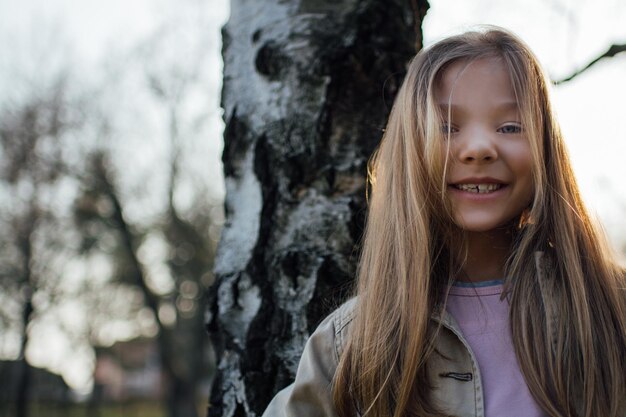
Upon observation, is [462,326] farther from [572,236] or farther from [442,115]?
[442,115]

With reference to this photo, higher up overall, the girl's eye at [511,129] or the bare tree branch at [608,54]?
the bare tree branch at [608,54]

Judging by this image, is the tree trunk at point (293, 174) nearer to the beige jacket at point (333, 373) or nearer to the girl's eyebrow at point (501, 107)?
the beige jacket at point (333, 373)

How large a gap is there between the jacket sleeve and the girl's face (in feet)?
1.42

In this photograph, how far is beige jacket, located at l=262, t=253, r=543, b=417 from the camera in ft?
6.01

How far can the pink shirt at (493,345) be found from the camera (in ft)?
5.92

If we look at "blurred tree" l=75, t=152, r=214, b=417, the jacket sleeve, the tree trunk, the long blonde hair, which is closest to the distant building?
"blurred tree" l=75, t=152, r=214, b=417

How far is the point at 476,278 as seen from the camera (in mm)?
2016

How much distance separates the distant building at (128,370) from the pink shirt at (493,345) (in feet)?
84.3

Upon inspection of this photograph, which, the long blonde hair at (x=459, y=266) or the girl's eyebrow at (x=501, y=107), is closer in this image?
the long blonde hair at (x=459, y=266)

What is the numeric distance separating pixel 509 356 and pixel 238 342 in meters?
0.79

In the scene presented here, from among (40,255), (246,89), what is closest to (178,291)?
(40,255)

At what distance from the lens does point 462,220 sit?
6.26 ft

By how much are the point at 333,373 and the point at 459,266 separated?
1.44 feet

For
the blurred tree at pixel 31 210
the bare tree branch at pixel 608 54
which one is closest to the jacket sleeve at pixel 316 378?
the bare tree branch at pixel 608 54
